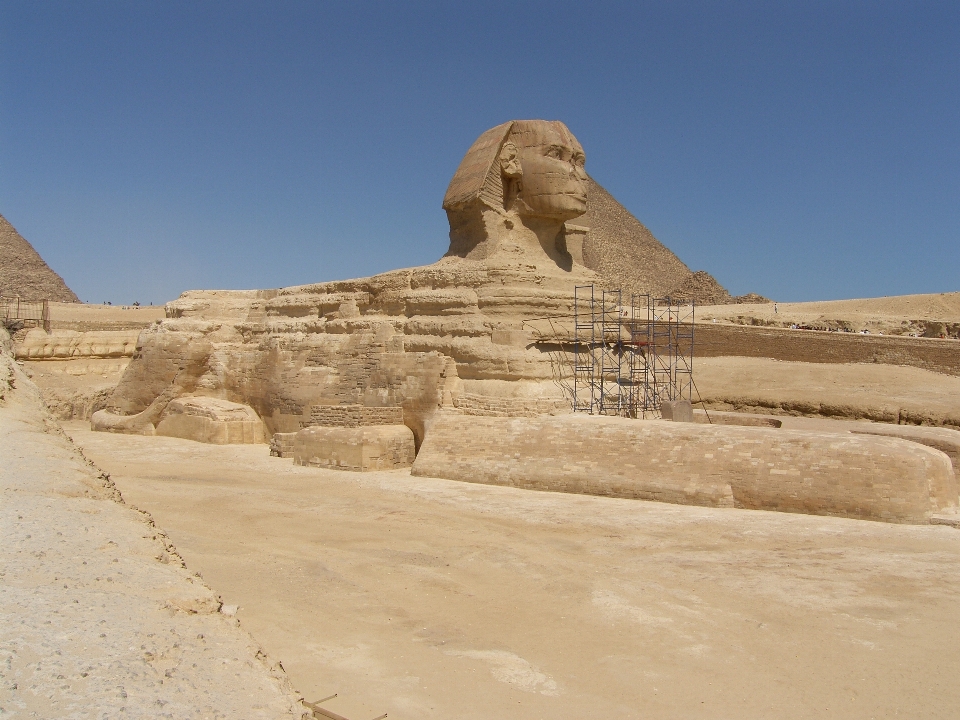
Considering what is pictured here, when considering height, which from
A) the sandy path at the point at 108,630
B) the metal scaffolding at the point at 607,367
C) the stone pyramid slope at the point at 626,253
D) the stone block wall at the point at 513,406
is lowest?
the sandy path at the point at 108,630

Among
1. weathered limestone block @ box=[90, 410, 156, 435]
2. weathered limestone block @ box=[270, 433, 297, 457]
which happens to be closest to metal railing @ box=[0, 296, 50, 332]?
weathered limestone block @ box=[90, 410, 156, 435]

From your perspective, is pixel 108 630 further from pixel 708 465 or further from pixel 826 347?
pixel 826 347

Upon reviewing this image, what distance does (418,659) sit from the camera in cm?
440

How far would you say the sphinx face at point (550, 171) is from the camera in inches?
428

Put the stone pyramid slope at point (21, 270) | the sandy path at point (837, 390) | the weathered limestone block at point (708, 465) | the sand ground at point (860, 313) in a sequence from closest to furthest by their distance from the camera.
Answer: the weathered limestone block at point (708, 465) → the sandy path at point (837, 390) → the sand ground at point (860, 313) → the stone pyramid slope at point (21, 270)

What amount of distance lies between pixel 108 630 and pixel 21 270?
42251mm

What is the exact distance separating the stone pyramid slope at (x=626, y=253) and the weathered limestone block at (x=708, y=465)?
60.1ft

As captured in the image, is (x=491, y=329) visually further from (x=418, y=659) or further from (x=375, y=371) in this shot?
(x=418, y=659)

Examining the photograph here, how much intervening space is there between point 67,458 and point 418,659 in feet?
8.75

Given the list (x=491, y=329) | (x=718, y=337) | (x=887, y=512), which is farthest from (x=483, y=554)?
(x=718, y=337)

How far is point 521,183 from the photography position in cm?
1110

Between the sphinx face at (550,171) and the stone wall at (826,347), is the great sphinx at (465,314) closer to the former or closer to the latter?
the sphinx face at (550,171)

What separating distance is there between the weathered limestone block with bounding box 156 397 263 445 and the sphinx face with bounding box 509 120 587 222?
616cm

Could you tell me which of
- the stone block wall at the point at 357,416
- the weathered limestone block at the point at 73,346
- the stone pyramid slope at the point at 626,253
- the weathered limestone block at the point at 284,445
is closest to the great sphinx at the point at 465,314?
the stone block wall at the point at 357,416
